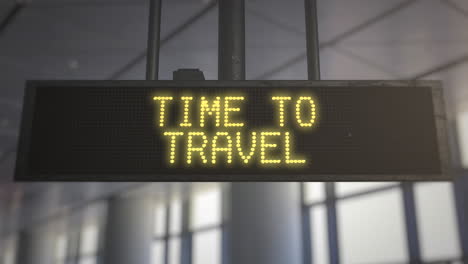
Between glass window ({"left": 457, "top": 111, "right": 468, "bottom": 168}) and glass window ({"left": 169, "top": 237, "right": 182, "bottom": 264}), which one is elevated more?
glass window ({"left": 457, "top": 111, "right": 468, "bottom": 168})

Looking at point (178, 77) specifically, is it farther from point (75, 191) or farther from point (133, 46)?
point (75, 191)

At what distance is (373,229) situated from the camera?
8.97 metres

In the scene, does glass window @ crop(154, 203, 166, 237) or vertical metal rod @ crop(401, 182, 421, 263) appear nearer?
vertical metal rod @ crop(401, 182, 421, 263)

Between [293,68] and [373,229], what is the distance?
3459 mm

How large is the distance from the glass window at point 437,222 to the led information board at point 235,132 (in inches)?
212

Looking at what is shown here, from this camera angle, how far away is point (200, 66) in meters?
6.83

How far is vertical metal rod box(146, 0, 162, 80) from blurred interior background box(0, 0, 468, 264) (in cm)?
159

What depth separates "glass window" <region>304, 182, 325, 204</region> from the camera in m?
10.1

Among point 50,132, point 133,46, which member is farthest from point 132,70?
point 50,132

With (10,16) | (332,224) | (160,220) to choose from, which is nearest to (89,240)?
(160,220)

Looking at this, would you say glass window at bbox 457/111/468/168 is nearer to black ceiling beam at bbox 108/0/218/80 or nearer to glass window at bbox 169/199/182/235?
black ceiling beam at bbox 108/0/218/80

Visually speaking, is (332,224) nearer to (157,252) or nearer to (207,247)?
(207,247)

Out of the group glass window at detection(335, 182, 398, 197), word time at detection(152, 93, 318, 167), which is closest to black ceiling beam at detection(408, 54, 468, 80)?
glass window at detection(335, 182, 398, 197)

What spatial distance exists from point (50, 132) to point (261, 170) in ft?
4.24
